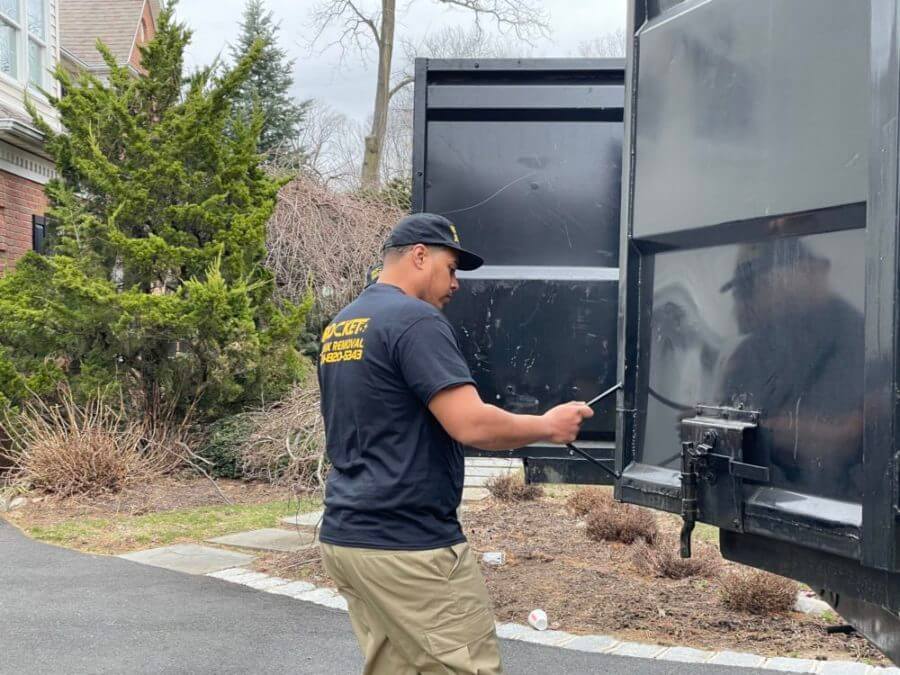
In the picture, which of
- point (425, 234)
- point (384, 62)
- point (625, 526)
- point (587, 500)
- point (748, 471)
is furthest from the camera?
point (384, 62)

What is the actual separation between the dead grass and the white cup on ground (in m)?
1.77

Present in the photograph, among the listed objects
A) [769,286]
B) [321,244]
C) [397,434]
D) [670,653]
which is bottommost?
[670,653]

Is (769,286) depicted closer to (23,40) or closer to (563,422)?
(563,422)

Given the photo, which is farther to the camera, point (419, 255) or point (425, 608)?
point (419, 255)

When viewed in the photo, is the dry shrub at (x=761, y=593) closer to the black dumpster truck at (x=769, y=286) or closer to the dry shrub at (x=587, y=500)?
the dry shrub at (x=587, y=500)

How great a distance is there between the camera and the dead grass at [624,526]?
6957 mm

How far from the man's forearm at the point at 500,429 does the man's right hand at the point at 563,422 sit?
0.02 metres

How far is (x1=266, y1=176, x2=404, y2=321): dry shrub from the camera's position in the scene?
13.7 metres

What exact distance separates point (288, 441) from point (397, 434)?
215 inches

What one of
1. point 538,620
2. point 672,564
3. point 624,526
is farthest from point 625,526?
point 538,620

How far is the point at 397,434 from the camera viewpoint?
2.81 meters

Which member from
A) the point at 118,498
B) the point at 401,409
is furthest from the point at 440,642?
the point at 118,498

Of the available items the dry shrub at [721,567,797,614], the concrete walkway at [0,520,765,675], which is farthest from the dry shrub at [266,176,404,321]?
the dry shrub at [721,567,797,614]

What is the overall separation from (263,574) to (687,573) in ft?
9.19
